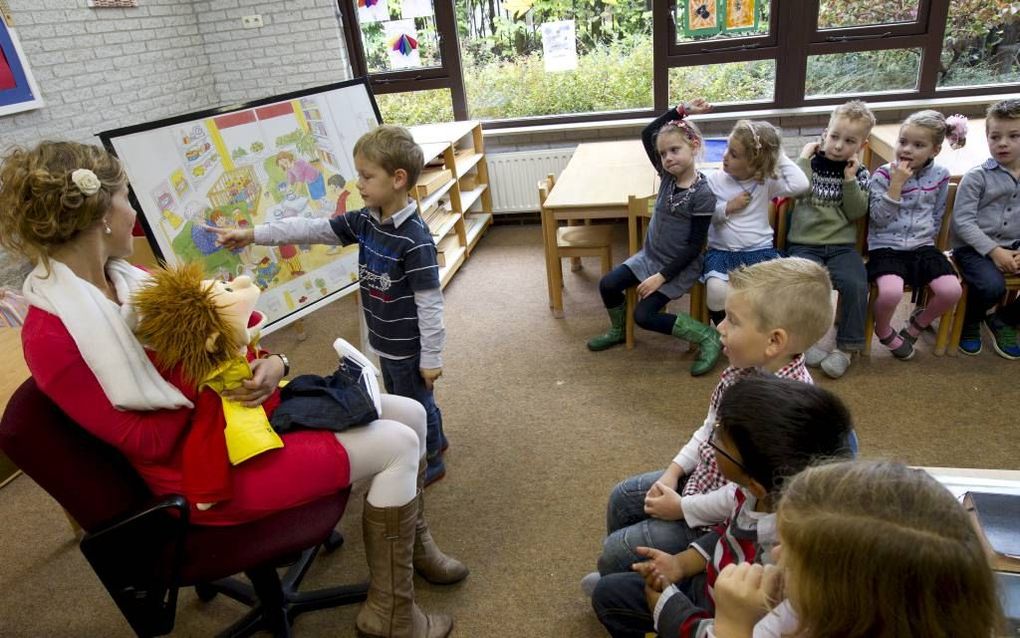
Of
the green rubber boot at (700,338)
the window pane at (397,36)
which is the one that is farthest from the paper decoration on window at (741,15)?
the green rubber boot at (700,338)

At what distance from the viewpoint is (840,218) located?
9.04 ft

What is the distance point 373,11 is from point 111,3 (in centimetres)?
159

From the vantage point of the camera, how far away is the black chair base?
1641 mm

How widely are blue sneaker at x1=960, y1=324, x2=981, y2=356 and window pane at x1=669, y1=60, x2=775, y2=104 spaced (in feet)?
7.10

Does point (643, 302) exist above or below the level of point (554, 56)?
below

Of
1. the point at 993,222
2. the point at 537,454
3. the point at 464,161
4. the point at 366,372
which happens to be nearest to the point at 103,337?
the point at 366,372

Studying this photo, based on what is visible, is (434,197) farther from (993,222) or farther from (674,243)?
(993,222)

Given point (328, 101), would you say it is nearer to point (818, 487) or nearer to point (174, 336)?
point (174, 336)

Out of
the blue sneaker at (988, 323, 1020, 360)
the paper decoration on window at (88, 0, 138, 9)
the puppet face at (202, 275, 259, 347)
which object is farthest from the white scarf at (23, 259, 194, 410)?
the paper decoration on window at (88, 0, 138, 9)

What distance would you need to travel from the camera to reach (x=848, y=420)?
108 cm

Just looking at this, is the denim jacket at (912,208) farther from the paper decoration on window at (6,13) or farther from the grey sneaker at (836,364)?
the paper decoration on window at (6,13)

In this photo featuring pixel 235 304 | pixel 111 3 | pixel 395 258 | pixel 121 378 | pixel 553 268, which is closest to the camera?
pixel 121 378

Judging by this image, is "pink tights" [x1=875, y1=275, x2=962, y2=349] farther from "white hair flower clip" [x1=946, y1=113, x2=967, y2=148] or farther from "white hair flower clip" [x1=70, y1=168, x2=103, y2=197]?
"white hair flower clip" [x1=70, y1=168, x2=103, y2=197]

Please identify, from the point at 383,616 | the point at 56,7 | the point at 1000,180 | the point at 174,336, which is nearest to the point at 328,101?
the point at 174,336
